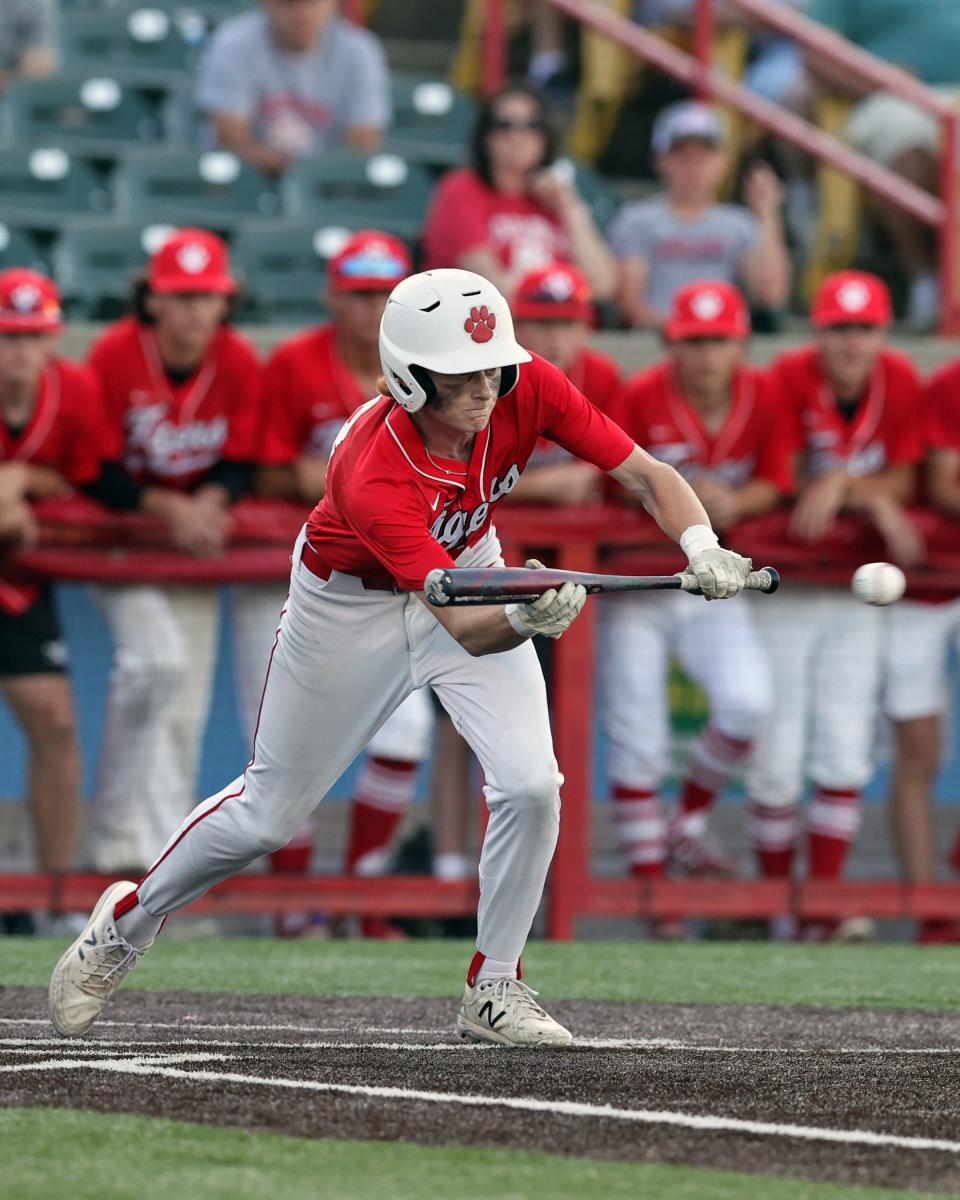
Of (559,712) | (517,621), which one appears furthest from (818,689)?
(517,621)

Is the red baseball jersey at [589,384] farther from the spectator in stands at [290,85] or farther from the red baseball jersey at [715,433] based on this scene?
the spectator in stands at [290,85]

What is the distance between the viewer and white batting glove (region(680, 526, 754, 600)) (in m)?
4.65

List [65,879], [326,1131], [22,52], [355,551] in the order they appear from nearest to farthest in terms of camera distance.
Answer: [326,1131], [355,551], [65,879], [22,52]

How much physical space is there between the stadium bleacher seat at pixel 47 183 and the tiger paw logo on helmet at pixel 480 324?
21.9 ft

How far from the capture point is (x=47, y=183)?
11.0 meters

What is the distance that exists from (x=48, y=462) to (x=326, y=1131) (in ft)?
14.8

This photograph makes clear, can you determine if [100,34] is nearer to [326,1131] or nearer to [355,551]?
[355,551]

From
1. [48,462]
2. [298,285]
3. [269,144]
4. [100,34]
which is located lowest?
[48,462]

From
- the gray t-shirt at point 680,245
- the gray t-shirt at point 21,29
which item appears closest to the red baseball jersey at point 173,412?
the gray t-shirt at point 680,245

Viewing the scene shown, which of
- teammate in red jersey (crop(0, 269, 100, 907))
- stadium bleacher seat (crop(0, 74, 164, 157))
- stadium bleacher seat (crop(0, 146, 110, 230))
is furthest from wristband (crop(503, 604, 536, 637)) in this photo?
stadium bleacher seat (crop(0, 74, 164, 157))

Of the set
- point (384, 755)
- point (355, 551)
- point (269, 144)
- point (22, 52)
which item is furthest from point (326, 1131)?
point (22, 52)

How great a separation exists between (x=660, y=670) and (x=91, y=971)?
3.31 meters

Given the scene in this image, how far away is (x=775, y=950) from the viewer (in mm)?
7848

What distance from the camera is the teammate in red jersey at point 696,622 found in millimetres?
8094
